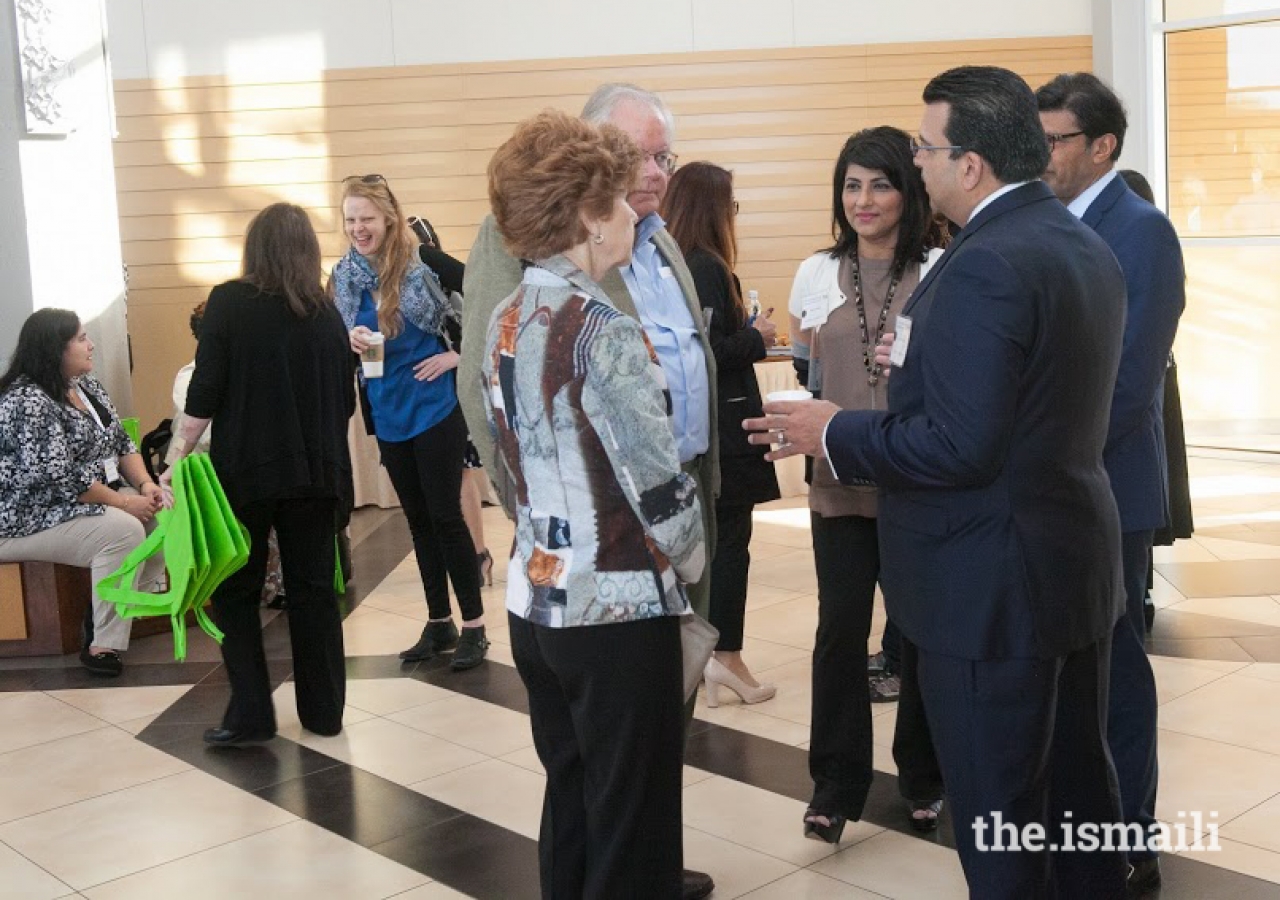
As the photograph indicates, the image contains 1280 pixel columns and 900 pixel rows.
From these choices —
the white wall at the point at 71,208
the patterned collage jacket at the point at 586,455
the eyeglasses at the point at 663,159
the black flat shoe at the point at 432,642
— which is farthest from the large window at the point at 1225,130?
the patterned collage jacket at the point at 586,455

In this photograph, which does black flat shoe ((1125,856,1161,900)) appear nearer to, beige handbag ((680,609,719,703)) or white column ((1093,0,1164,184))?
beige handbag ((680,609,719,703))

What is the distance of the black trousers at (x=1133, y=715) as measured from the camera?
289cm

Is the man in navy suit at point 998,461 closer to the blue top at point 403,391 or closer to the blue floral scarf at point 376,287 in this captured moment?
the blue top at point 403,391

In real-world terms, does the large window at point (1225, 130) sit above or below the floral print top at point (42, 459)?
above

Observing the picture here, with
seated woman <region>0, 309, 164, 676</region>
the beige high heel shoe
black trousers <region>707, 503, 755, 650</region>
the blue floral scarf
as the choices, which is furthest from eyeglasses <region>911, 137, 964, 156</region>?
seated woman <region>0, 309, 164, 676</region>

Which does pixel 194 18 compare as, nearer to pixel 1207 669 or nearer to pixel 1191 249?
pixel 1191 249

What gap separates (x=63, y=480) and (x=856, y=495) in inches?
135

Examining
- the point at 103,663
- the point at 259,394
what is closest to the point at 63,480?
the point at 103,663

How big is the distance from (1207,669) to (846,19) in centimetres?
586

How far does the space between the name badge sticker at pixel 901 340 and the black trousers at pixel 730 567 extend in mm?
1853

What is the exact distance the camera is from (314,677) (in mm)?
4266

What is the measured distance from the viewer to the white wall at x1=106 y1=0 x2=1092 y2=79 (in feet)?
29.4

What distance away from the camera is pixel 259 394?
13.1ft

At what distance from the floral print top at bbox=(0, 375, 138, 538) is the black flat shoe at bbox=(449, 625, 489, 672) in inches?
60.9
